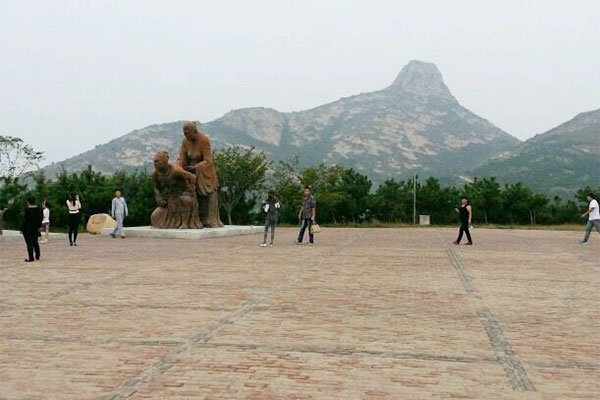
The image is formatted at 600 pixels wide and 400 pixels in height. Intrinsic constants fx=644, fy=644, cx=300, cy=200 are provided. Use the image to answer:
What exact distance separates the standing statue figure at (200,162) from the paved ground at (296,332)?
10.1m

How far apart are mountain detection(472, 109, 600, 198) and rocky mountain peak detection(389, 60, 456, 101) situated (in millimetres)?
69368

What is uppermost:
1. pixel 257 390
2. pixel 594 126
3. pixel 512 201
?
pixel 594 126

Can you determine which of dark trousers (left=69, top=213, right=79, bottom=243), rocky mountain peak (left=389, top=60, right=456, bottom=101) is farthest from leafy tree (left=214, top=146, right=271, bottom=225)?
rocky mountain peak (left=389, top=60, right=456, bottom=101)

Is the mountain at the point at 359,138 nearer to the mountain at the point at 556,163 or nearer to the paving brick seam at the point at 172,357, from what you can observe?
the mountain at the point at 556,163

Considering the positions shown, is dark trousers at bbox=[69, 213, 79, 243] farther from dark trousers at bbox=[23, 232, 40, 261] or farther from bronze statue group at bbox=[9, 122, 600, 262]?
dark trousers at bbox=[23, 232, 40, 261]

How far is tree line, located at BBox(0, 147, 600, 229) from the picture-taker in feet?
→ 101

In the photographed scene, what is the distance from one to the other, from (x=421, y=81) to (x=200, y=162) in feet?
539

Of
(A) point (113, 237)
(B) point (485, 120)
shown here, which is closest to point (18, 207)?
(A) point (113, 237)

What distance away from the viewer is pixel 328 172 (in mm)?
35969

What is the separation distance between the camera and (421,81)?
179 meters

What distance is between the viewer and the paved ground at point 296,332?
448 centimetres

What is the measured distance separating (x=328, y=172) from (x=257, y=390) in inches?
1252

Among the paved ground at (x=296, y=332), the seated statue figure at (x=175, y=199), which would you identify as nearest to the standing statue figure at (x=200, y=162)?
the seated statue figure at (x=175, y=199)

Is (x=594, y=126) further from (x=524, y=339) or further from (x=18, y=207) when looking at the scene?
(x=524, y=339)
